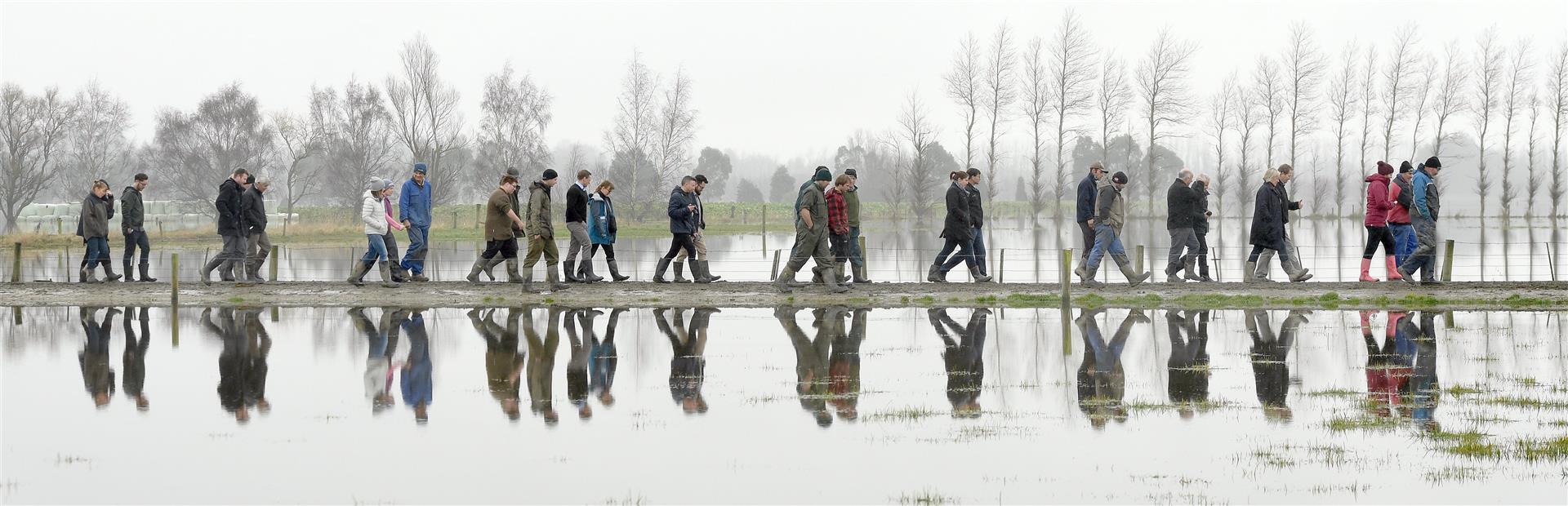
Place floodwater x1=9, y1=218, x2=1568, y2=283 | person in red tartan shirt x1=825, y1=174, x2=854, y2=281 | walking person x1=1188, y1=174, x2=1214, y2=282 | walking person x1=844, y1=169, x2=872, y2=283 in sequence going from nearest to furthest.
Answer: person in red tartan shirt x1=825, y1=174, x2=854, y2=281, walking person x1=844, y1=169, x2=872, y2=283, walking person x1=1188, y1=174, x2=1214, y2=282, floodwater x1=9, y1=218, x2=1568, y2=283

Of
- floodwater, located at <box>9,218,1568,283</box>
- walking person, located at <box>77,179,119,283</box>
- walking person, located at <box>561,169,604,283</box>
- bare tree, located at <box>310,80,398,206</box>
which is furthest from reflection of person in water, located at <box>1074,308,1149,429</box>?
bare tree, located at <box>310,80,398,206</box>

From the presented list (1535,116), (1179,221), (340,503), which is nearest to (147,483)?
(340,503)

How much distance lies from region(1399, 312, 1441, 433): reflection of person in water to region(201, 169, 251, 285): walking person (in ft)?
49.2

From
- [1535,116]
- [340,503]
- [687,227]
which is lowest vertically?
[340,503]

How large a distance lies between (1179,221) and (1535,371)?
29.0 feet

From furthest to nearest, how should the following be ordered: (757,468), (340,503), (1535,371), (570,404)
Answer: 1. (1535,371)
2. (570,404)
3. (757,468)
4. (340,503)

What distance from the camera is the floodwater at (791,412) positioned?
295 inches

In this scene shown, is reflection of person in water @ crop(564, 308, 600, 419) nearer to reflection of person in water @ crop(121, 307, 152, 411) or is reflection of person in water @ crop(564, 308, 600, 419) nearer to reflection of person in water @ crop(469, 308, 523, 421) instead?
reflection of person in water @ crop(469, 308, 523, 421)

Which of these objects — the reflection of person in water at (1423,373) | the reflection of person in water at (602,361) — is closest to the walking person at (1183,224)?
the reflection of person in water at (1423,373)

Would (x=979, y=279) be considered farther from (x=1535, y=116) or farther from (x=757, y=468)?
(x=1535, y=116)

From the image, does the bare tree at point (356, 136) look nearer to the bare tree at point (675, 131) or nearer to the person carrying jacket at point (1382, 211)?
the bare tree at point (675, 131)

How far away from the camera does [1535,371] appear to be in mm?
11305

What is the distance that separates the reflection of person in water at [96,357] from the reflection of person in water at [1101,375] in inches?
274

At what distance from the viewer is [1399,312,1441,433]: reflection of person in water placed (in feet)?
30.5
